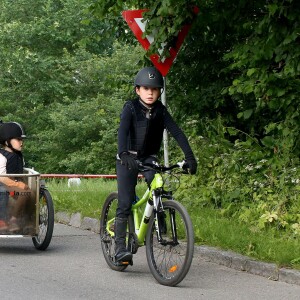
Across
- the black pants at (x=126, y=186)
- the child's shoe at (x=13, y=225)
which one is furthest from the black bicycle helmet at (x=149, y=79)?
the child's shoe at (x=13, y=225)

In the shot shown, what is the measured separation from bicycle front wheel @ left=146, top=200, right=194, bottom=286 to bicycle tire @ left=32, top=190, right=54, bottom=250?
2.03 metres

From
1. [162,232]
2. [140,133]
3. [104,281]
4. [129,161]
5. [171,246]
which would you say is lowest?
[104,281]

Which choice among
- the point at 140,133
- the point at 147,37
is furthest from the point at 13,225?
the point at 147,37

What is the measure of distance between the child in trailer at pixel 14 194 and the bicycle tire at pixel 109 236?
107 centimetres

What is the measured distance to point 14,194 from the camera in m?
9.72

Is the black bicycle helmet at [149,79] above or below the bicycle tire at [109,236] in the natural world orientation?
above

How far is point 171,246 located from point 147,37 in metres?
4.13

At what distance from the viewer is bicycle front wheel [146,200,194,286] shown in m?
7.51

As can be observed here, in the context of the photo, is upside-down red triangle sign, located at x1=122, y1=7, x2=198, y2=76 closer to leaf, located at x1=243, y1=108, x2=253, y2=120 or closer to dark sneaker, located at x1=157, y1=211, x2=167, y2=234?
leaf, located at x1=243, y1=108, x2=253, y2=120

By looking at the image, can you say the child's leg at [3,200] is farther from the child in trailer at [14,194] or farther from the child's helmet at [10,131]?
the child's helmet at [10,131]

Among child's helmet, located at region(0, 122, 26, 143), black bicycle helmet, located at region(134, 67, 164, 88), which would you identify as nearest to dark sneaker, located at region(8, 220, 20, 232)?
child's helmet, located at region(0, 122, 26, 143)

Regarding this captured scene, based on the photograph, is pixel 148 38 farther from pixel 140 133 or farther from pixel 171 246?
pixel 171 246

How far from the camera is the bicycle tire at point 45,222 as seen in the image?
32.1ft

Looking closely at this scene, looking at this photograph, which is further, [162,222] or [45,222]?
[45,222]
